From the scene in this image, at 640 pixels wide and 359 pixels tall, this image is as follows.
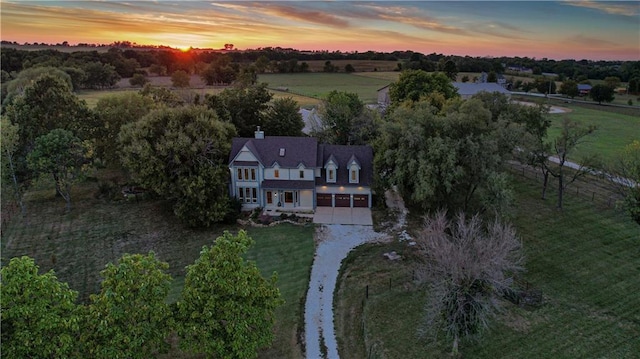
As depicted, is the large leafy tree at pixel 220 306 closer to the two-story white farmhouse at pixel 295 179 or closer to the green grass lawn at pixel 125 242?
the green grass lawn at pixel 125 242

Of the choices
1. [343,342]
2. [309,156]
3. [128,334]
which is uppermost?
[309,156]

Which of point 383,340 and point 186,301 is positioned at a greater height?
point 186,301

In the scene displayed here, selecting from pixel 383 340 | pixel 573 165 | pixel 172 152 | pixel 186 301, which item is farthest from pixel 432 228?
pixel 573 165

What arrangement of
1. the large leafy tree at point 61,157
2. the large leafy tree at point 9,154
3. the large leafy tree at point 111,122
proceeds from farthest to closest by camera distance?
1. the large leafy tree at point 111,122
2. the large leafy tree at point 9,154
3. the large leafy tree at point 61,157

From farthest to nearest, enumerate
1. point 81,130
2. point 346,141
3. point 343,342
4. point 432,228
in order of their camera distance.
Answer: point 346,141 < point 81,130 < point 432,228 < point 343,342

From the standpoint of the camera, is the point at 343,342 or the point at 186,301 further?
the point at 343,342

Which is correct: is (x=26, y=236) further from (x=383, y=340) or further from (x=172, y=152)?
(x=383, y=340)

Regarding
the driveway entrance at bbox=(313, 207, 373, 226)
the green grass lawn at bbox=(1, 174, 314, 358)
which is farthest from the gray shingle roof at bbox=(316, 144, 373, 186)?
the green grass lawn at bbox=(1, 174, 314, 358)

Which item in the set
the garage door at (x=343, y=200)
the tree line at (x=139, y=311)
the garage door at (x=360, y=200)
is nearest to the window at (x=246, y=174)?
the garage door at (x=343, y=200)
